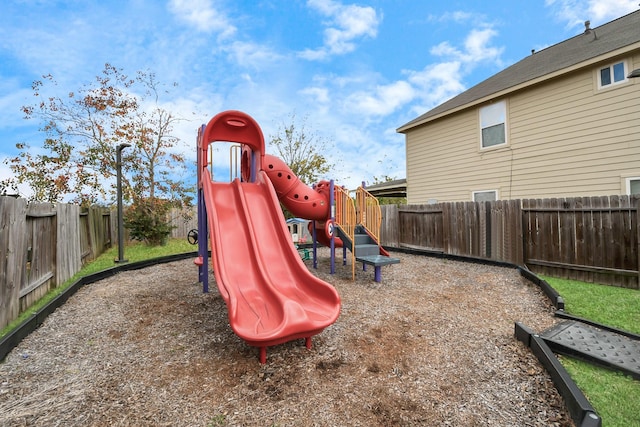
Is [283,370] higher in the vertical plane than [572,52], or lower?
lower

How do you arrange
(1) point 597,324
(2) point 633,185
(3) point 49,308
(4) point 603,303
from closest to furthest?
(1) point 597,324
(3) point 49,308
(4) point 603,303
(2) point 633,185

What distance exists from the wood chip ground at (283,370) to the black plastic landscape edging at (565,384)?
0.07 meters

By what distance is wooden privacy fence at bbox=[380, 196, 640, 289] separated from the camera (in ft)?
18.5

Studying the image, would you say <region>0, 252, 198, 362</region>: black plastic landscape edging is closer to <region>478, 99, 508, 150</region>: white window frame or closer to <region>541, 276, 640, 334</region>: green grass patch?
<region>541, 276, 640, 334</region>: green grass patch

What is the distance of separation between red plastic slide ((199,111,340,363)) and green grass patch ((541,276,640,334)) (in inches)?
143

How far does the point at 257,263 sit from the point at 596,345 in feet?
12.8

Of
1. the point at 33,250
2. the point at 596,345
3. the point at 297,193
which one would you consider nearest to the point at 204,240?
the point at 297,193

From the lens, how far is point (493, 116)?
9.53 m

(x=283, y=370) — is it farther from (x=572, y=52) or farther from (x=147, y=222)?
(x=572, y=52)

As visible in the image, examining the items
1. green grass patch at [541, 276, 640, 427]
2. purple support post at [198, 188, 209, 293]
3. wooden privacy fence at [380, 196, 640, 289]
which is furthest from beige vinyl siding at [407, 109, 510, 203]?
purple support post at [198, 188, 209, 293]

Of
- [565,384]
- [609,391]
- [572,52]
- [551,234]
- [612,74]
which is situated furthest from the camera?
[572,52]

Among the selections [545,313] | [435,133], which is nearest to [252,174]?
[545,313]

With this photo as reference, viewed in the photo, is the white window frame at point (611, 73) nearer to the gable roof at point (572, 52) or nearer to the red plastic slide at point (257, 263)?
the gable roof at point (572, 52)

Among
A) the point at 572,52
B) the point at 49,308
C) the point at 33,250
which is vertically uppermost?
the point at 572,52
